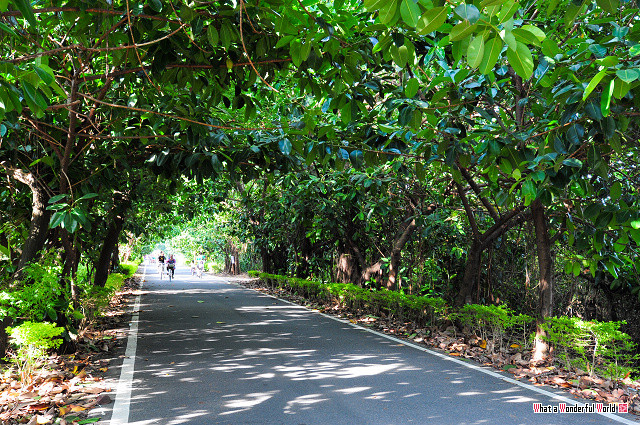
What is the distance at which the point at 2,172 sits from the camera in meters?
8.18

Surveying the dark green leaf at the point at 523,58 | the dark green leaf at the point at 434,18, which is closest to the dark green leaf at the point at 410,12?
the dark green leaf at the point at 434,18

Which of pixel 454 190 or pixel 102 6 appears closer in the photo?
pixel 102 6

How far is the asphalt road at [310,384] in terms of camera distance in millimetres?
5113

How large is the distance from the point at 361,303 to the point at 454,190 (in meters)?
3.96

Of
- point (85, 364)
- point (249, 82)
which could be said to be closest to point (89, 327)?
point (85, 364)

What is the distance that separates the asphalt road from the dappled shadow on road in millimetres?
11

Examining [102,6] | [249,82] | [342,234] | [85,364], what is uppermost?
[102,6]

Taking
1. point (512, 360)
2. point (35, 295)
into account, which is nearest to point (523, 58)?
point (35, 295)

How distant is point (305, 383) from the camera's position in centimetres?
645

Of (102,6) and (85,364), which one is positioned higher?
(102,6)

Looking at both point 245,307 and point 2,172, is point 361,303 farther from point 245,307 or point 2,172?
point 2,172

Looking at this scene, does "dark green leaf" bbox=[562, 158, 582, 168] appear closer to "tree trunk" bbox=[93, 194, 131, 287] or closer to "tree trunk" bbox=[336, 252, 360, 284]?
"tree trunk" bbox=[93, 194, 131, 287]

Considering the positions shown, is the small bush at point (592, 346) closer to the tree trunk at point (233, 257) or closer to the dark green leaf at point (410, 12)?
the dark green leaf at point (410, 12)

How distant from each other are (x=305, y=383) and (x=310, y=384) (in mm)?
84
